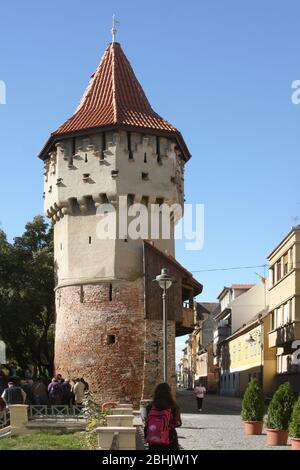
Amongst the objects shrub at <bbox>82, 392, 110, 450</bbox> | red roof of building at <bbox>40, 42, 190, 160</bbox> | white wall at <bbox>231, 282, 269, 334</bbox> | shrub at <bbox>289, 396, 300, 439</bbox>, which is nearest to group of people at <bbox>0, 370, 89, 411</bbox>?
shrub at <bbox>82, 392, 110, 450</bbox>

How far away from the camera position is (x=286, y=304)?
40469 mm

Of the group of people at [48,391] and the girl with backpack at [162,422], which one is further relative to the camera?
the group of people at [48,391]

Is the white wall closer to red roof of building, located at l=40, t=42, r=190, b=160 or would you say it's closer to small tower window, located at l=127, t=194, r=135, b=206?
red roof of building, located at l=40, t=42, r=190, b=160

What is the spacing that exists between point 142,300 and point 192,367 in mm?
84347

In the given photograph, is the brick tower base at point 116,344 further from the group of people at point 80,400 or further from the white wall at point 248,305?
the white wall at point 248,305

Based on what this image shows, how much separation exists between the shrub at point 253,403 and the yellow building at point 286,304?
49.7ft

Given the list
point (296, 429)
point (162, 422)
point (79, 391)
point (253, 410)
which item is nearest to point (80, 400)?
point (79, 391)

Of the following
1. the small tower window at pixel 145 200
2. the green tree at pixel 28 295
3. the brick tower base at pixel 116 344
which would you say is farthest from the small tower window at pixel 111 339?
the green tree at pixel 28 295

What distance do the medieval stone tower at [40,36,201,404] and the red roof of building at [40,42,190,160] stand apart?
0.26 feet

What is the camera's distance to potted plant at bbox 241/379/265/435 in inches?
864

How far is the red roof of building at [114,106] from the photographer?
3838cm

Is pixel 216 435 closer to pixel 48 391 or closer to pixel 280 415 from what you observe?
pixel 280 415

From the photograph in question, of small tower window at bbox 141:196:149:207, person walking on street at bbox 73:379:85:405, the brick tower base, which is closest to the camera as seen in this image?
person walking on street at bbox 73:379:85:405
